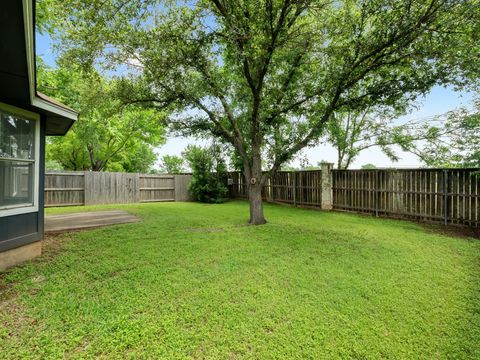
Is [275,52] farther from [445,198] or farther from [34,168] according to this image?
[445,198]

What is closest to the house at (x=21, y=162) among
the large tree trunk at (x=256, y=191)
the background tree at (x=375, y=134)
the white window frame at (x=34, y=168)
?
the white window frame at (x=34, y=168)

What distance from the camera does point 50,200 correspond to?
963 cm

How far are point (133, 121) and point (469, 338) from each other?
57.8ft

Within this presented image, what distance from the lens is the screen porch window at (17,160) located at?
3.45 meters

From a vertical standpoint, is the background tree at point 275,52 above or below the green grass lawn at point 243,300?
above

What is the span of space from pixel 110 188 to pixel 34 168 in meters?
7.62

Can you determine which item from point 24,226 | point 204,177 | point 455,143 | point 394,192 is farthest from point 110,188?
point 455,143

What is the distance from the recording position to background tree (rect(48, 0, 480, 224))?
4480 mm

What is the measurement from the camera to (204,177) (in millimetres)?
12055

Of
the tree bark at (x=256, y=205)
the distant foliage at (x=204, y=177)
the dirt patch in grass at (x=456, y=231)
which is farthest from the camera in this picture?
the distant foliage at (x=204, y=177)

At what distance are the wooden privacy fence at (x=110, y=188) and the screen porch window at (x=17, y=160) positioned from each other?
7192 mm

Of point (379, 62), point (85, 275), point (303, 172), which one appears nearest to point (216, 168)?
point (303, 172)

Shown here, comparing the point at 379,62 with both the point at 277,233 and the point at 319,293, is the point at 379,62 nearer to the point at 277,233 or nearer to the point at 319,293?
the point at 277,233

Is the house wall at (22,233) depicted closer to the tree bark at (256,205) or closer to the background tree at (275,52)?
the background tree at (275,52)
